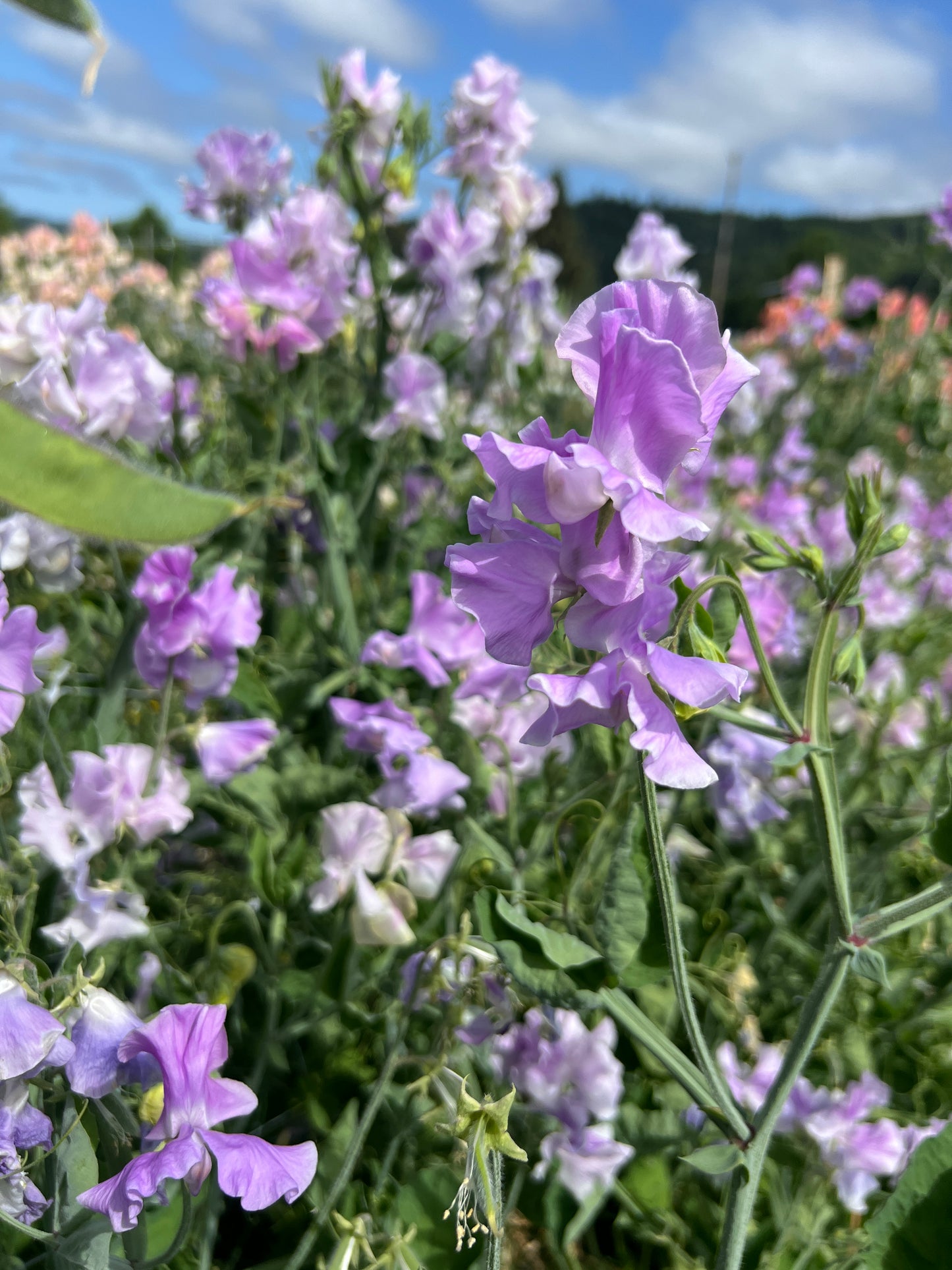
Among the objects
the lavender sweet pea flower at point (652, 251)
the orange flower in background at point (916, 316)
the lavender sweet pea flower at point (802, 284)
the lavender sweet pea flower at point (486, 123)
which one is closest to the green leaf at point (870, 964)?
the lavender sweet pea flower at point (486, 123)

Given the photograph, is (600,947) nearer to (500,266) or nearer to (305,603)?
(305,603)

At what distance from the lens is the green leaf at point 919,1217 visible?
64 centimetres

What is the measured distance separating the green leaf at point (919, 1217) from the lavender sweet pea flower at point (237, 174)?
71.6 inches

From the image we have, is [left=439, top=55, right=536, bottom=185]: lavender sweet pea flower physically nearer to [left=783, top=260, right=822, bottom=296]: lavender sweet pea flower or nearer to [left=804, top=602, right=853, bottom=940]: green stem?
[left=804, top=602, right=853, bottom=940]: green stem

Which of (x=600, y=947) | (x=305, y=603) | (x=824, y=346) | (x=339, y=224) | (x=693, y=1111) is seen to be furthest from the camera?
(x=824, y=346)

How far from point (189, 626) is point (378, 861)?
31 centimetres

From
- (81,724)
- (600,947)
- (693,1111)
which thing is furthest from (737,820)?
(81,724)

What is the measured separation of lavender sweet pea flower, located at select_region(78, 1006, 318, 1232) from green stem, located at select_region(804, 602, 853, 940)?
357 millimetres

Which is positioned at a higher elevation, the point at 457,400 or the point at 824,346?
the point at 824,346

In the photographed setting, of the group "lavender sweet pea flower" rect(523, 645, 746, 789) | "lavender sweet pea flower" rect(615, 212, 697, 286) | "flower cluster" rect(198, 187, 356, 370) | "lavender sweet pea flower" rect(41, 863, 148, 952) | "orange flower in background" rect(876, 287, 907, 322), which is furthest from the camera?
"orange flower in background" rect(876, 287, 907, 322)

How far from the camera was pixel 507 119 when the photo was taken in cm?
184

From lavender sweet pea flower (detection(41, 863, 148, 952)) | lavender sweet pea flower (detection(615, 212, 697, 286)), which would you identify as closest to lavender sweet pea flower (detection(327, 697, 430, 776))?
lavender sweet pea flower (detection(41, 863, 148, 952))

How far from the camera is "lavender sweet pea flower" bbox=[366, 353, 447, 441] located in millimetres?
1682

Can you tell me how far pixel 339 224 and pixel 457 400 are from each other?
71cm
